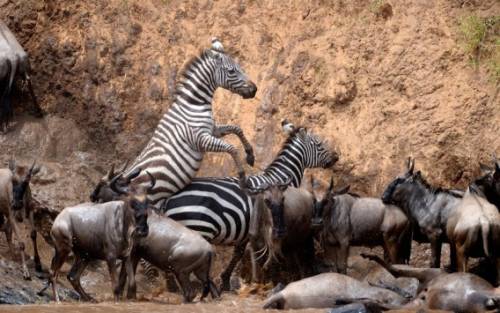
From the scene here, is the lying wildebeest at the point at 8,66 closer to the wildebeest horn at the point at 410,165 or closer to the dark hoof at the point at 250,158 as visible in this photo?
the dark hoof at the point at 250,158

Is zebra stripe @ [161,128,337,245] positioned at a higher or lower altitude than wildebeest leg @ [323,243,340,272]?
higher

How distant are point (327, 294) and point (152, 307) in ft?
5.99

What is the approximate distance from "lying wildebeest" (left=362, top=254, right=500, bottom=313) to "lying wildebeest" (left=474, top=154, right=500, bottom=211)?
6.35 feet

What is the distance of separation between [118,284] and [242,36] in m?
5.61

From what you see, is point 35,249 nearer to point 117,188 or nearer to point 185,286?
point 117,188

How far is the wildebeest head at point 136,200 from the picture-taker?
45.2 ft

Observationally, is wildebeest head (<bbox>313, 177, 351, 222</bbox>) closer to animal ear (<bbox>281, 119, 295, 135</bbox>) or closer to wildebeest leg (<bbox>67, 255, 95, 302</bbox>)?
animal ear (<bbox>281, 119, 295, 135</bbox>)

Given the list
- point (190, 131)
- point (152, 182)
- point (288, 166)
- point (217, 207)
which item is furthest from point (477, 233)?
point (190, 131)

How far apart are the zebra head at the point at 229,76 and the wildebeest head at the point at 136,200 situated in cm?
213

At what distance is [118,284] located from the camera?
555 inches

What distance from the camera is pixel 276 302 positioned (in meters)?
12.9

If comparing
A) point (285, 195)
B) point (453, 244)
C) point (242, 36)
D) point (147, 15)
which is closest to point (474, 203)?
point (453, 244)

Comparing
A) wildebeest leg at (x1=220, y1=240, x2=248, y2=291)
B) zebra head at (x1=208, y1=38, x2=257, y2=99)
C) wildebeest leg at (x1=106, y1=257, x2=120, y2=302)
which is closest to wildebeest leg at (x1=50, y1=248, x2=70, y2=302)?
wildebeest leg at (x1=106, y1=257, x2=120, y2=302)

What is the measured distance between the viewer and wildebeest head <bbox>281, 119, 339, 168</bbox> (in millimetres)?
16688
